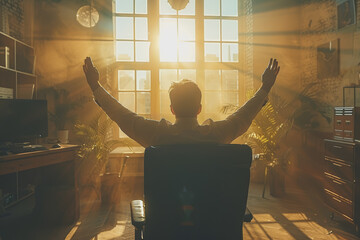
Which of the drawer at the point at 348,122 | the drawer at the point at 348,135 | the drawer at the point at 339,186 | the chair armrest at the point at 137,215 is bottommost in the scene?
the drawer at the point at 339,186

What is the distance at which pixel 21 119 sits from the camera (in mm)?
3322

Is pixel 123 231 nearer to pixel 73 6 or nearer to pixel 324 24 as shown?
pixel 73 6

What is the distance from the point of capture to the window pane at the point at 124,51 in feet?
16.6

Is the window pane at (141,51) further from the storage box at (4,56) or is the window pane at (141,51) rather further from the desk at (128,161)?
the storage box at (4,56)

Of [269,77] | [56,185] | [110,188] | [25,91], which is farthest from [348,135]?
[25,91]

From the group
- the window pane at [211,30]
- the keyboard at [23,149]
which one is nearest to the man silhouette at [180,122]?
the keyboard at [23,149]

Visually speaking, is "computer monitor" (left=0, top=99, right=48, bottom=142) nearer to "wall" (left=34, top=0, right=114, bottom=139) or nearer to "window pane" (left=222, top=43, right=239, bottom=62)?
"wall" (left=34, top=0, right=114, bottom=139)

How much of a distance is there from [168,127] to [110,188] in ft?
9.92

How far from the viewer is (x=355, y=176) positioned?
2854 millimetres

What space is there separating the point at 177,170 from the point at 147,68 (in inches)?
170

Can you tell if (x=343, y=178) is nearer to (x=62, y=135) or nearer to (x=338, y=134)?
(x=338, y=134)

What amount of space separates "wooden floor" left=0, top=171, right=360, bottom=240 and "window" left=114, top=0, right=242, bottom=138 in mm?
1937

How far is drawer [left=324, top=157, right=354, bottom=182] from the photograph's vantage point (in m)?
2.92

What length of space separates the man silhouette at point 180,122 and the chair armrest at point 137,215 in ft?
1.11
